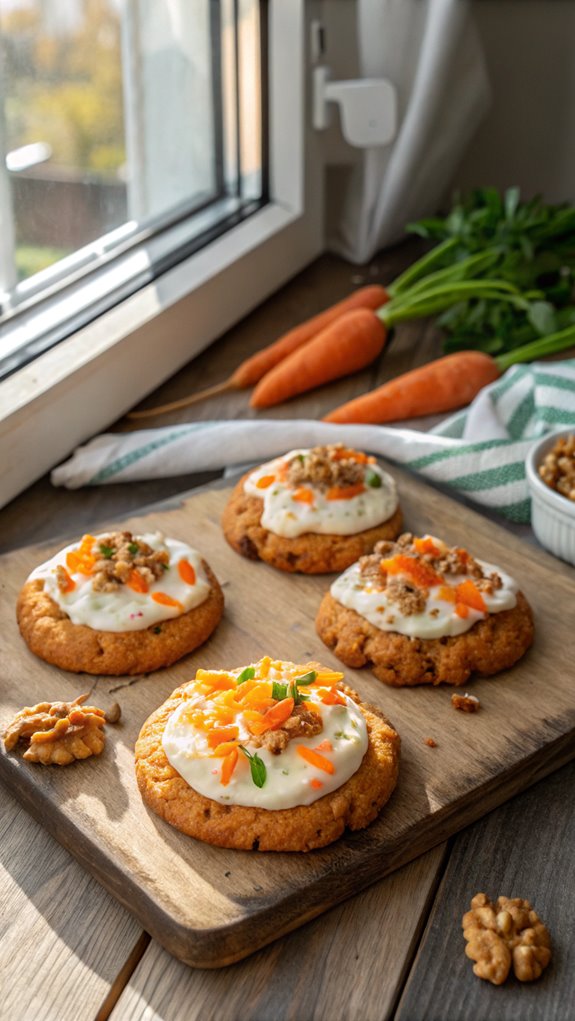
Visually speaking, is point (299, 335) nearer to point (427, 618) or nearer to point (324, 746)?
point (427, 618)

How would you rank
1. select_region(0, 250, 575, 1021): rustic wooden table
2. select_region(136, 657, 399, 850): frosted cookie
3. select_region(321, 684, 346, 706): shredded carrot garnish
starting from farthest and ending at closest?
1. select_region(321, 684, 346, 706): shredded carrot garnish
2. select_region(136, 657, 399, 850): frosted cookie
3. select_region(0, 250, 575, 1021): rustic wooden table

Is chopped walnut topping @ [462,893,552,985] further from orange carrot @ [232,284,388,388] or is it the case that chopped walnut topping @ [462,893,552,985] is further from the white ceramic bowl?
orange carrot @ [232,284,388,388]

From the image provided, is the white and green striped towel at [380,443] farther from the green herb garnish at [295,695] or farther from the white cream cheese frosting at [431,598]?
the green herb garnish at [295,695]

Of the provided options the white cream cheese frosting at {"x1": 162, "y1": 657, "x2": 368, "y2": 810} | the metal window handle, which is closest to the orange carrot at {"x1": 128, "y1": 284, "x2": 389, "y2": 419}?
the metal window handle

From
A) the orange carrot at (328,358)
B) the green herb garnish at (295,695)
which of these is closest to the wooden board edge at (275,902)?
the green herb garnish at (295,695)

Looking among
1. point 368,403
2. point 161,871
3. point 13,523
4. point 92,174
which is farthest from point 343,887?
point 92,174

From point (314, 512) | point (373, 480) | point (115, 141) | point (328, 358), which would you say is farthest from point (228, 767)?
point (115, 141)
